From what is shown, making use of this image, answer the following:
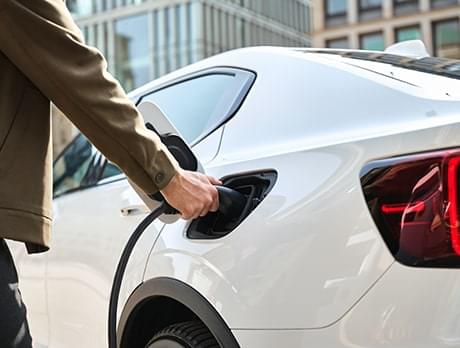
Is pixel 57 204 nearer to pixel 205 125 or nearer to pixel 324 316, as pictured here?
pixel 205 125

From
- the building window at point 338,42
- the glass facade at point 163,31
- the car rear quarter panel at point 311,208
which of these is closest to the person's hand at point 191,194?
the car rear quarter panel at point 311,208

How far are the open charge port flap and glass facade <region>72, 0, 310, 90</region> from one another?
134 ft

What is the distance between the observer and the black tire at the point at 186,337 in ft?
6.43

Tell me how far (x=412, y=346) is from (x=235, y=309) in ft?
1.67

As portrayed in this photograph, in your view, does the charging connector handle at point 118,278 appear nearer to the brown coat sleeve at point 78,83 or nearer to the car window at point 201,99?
the car window at point 201,99

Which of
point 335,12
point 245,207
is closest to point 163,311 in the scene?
point 245,207

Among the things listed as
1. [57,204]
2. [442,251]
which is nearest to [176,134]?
[442,251]

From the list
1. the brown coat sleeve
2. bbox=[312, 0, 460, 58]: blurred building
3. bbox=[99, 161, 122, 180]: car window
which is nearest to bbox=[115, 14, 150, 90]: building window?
bbox=[312, 0, 460, 58]: blurred building

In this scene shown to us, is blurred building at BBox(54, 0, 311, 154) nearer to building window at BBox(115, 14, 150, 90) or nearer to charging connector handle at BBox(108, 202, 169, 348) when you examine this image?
building window at BBox(115, 14, 150, 90)

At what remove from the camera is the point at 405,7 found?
36.4 m

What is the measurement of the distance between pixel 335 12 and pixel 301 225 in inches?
1504

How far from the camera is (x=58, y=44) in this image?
1465 millimetres

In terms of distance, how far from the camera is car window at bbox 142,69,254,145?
2426 millimetres

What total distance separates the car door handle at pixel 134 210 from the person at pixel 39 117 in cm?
77
